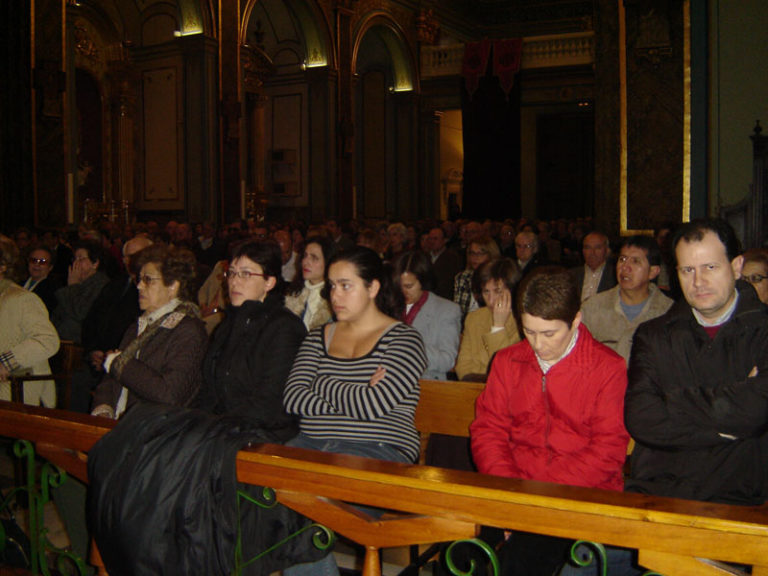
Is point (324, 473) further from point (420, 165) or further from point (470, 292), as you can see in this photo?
point (420, 165)

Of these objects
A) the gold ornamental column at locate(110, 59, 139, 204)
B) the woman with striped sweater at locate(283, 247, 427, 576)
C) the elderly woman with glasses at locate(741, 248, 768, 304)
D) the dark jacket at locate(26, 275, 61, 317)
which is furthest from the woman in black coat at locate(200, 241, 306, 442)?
the gold ornamental column at locate(110, 59, 139, 204)

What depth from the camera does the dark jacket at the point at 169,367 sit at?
3547mm

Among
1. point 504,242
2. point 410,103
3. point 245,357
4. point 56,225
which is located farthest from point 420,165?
point 245,357

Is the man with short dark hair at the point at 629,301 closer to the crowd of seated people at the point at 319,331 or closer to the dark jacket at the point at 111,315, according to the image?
the crowd of seated people at the point at 319,331

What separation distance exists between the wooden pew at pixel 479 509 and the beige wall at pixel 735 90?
23.0ft

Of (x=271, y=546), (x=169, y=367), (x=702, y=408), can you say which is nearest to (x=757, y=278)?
(x=702, y=408)

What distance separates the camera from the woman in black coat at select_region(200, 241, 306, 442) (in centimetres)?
332

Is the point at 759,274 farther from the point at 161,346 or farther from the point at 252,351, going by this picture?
the point at 161,346

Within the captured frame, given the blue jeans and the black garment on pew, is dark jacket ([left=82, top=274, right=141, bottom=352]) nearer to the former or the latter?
the blue jeans

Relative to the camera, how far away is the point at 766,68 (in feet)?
25.5

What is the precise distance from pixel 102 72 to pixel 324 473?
17133 millimetres

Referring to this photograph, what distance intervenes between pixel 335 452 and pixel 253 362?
0.65 m

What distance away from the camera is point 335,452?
3010mm

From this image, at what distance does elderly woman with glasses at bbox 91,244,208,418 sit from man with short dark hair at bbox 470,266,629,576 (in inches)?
60.6
